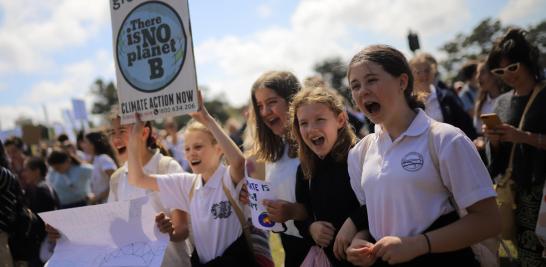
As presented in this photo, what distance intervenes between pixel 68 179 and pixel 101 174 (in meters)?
0.54

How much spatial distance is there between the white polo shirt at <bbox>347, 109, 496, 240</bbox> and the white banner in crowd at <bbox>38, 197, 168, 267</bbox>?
4.60 ft

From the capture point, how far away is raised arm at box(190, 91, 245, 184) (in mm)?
3041

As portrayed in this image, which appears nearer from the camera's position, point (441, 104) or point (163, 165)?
point (163, 165)

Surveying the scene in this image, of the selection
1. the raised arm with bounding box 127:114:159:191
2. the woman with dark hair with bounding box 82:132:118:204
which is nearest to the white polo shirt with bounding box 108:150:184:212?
the raised arm with bounding box 127:114:159:191

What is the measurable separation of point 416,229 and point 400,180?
0.71 feet

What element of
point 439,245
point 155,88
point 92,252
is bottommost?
point 92,252

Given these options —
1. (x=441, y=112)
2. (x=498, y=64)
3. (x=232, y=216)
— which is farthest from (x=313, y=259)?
(x=441, y=112)

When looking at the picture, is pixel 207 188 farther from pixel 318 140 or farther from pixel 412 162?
pixel 412 162

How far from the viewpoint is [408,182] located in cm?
192

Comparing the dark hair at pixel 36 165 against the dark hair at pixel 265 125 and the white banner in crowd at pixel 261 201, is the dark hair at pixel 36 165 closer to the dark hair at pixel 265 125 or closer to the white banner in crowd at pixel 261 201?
the dark hair at pixel 265 125

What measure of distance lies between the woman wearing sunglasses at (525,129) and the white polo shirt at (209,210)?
6.04ft

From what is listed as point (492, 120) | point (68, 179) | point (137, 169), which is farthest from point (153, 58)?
point (68, 179)

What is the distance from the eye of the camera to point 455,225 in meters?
1.85

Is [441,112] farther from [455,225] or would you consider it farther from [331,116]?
[455,225]
